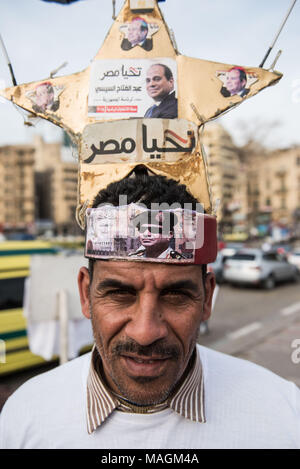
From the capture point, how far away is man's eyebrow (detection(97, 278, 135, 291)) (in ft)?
3.87

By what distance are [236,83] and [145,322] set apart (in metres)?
1.04

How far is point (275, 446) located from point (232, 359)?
41cm

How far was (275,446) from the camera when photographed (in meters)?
1.25

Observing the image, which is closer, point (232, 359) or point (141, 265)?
point (141, 265)

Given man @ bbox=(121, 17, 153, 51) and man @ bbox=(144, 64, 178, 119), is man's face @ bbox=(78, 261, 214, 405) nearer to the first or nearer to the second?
man @ bbox=(144, 64, 178, 119)

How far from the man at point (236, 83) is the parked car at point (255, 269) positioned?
10871 millimetres

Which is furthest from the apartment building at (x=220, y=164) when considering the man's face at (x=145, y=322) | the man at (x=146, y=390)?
A: the man's face at (x=145, y=322)

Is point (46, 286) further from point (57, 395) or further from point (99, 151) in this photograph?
point (99, 151)

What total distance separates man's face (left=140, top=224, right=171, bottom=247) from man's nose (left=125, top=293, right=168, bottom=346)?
0.57 ft

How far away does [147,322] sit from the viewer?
1134 mm

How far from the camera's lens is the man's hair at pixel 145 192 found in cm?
127

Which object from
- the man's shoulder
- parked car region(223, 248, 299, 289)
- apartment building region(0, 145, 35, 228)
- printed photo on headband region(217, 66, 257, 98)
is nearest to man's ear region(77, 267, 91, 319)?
the man's shoulder

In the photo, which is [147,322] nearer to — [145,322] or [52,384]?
[145,322]

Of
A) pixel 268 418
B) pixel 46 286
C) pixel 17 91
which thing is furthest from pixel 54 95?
pixel 46 286
